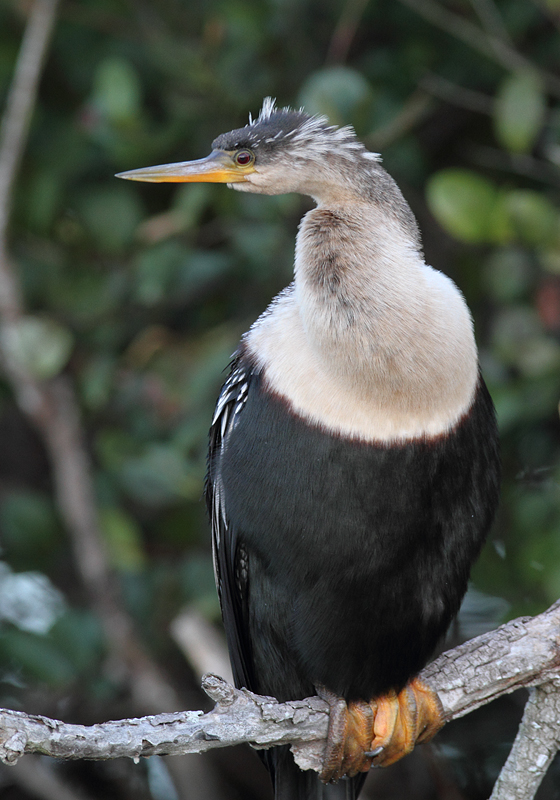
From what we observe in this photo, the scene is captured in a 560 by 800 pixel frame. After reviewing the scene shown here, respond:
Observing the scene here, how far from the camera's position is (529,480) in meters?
2.70

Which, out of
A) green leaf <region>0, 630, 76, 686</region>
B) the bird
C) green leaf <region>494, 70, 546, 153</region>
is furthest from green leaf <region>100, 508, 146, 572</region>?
green leaf <region>494, 70, 546, 153</region>

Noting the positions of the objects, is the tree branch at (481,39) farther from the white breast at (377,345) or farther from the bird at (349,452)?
the white breast at (377,345)

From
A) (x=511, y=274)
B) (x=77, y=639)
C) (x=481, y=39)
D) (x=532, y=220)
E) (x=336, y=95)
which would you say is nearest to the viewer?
(x=532, y=220)

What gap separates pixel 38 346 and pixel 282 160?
3.73ft

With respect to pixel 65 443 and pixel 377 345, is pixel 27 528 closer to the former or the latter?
pixel 65 443

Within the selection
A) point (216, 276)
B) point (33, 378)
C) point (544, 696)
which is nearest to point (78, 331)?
point (33, 378)

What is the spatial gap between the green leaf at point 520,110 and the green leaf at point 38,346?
1.36 m

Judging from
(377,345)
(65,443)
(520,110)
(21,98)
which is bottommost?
(377,345)

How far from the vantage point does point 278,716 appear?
1.66 m

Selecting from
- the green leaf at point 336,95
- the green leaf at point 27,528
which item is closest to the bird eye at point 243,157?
the green leaf at point 336,95

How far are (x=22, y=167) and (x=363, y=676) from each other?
6.79ft

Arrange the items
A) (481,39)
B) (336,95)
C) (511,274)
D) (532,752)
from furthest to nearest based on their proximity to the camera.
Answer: (481,39)
(511,274)
(336,95)
(532,752)

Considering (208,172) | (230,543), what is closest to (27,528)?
(230,543)

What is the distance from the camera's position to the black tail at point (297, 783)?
7.11ft
